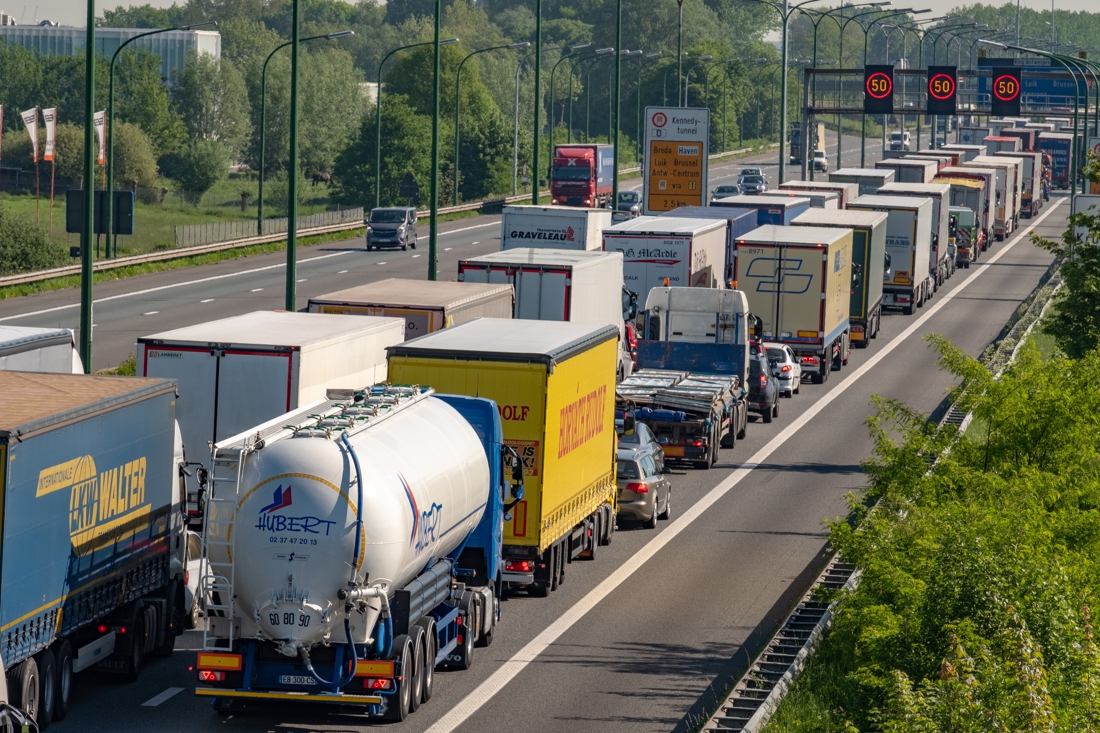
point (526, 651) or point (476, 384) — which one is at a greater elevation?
point (476, 384)

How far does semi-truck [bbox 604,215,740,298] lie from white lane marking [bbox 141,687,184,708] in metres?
24.8

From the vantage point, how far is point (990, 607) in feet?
49.2

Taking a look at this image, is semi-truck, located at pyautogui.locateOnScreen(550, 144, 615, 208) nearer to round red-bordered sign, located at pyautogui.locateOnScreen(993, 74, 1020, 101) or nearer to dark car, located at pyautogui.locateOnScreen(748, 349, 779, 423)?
round red-bordered sign, located at pyautogui.locateOnScreen(993, 74, 1020, 101)

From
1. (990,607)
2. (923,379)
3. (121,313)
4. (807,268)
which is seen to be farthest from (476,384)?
(121,313)

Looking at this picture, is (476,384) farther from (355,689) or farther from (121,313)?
(121,313)

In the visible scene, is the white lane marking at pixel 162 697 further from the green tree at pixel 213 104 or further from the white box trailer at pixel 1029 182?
the green tree at pixel 213 104

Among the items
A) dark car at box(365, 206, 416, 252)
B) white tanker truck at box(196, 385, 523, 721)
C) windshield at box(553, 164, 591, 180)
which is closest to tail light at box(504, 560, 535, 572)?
white tanker truck at box(196, 385, 523, 721)

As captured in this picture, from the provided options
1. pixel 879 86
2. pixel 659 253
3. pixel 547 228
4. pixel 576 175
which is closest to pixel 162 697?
pixel 659 253

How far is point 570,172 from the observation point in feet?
312

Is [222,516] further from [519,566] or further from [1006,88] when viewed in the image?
[1006,88]

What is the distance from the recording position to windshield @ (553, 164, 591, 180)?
9469 cm

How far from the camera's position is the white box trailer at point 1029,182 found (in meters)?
Answer: 99.6

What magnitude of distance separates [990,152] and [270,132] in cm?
6117

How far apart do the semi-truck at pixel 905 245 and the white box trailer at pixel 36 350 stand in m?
34.7
